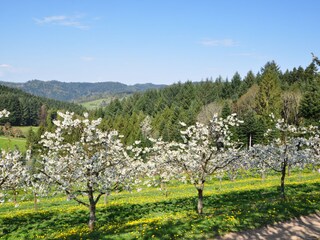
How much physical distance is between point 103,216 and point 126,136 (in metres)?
88.4

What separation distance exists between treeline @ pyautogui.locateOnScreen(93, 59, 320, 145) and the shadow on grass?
26.1 m

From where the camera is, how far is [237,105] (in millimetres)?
103062

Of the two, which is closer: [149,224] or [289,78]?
[149,224]

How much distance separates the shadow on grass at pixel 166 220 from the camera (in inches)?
633

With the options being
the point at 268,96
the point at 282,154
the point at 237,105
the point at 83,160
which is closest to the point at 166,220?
the point at 83,160

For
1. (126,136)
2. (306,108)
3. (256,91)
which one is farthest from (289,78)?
(126,136)

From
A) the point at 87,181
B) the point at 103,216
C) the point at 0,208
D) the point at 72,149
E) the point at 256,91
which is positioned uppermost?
the point at 256,91

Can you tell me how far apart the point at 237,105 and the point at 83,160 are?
90246mm

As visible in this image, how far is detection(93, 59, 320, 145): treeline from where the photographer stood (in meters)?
76.2

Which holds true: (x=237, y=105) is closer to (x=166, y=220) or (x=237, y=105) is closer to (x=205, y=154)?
(x=205, y=154)

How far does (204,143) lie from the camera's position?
816 inches

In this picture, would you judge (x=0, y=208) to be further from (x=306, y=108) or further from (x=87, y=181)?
(x=306, y=108)

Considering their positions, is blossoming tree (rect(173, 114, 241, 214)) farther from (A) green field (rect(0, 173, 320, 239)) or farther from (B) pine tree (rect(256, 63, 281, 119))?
(B) pine tree (rect(256, 63, 281, 119))

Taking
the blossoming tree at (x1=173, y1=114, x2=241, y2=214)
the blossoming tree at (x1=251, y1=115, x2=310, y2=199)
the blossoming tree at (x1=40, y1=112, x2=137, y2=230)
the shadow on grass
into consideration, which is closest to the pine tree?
the shadow on grass
